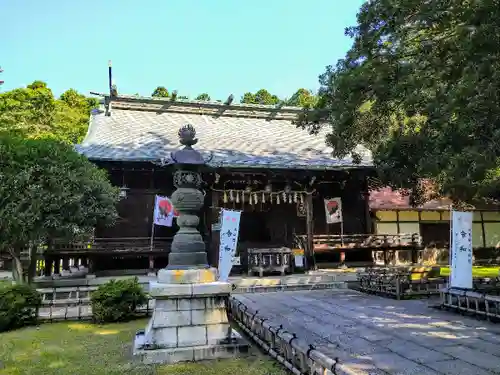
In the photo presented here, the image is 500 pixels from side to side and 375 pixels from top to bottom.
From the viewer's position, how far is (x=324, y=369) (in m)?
4.01

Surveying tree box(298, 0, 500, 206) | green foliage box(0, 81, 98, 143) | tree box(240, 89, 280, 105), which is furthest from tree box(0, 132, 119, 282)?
tree box(240, 89, 280, 105)

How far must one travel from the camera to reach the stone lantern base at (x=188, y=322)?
5.90m

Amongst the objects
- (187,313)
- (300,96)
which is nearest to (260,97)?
(300,96)

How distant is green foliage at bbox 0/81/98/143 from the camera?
26547mm

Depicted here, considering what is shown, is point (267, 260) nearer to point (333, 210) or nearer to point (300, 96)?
point (333, 210)

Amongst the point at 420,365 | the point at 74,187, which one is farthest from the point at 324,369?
the point at 74,187

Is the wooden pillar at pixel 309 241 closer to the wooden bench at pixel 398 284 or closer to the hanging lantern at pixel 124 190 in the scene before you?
the wooden bench at pixel 398 284

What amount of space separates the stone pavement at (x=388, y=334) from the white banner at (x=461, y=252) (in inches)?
41.6

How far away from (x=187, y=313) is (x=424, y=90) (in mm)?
5946

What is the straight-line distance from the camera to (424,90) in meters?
7.61

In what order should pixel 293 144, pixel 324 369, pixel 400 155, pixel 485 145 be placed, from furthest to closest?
pixel 293 144
pixel 400 155
pixel 485 145
pixel 324 369

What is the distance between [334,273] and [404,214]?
8892 millimetres

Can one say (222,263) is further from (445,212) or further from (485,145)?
(445,212)

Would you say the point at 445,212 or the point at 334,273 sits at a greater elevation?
the point at 445,212
